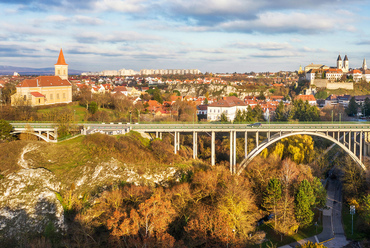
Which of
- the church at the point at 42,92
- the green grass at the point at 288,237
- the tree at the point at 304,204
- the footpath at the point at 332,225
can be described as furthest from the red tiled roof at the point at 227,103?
the green grass at the point at 288,237

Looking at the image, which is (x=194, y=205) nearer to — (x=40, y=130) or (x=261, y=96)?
(x=40, y=130)

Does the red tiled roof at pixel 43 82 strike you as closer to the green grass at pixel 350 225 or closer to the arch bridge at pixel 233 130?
the arch bridge at pixel 233 130

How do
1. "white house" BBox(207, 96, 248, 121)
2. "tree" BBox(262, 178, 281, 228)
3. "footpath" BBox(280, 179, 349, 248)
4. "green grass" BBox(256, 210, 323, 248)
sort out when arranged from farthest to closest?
"white house" BBox(207, 96, 248, 121), "tree" BBox(262, 178, 281, 228), "green grass" BBox(256, 210, 323, 248), "footpath" BBox(280, 179, 349, 248)

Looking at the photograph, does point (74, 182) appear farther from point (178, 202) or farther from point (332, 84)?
point (332, 84)

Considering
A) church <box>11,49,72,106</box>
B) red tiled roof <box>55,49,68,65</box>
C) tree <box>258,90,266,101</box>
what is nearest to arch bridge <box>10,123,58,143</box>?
church <box>11,49,72,106</box>

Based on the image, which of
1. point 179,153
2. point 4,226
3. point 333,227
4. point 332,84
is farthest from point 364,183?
point 332,84

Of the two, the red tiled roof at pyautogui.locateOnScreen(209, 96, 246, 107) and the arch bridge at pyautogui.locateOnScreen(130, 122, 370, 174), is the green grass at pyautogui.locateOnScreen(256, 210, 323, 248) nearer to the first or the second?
the arch bridge at pyautogui.locateOnScreen(130, 122, 370, 174)
